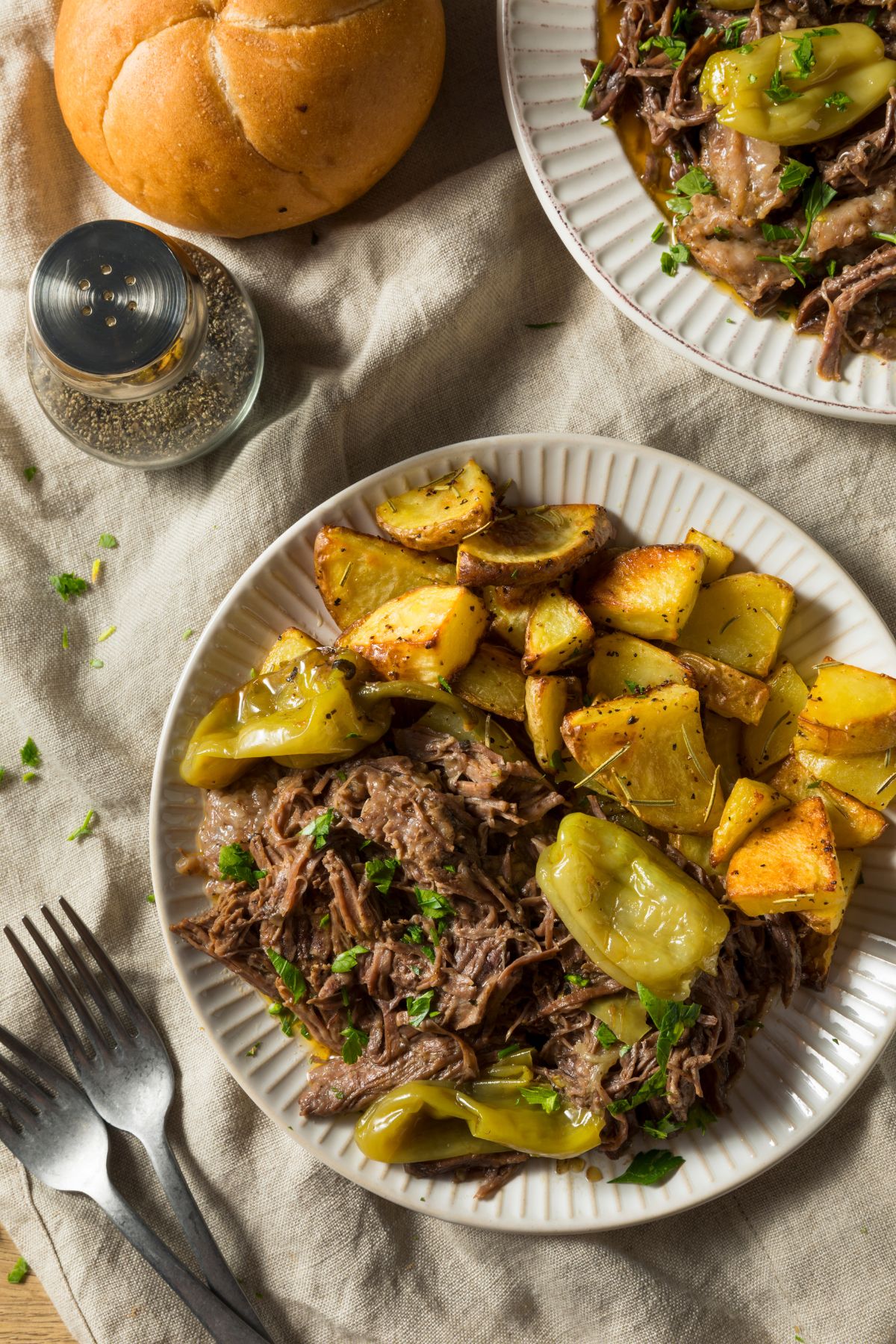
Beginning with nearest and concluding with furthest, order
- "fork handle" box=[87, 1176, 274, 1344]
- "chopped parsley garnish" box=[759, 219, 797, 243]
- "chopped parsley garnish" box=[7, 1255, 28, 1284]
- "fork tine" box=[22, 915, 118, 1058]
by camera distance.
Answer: "chopped parsley garnish" box=[759, 219, 797, 243], "fork handle" box=[87, 1176, 274, 1344], "fork tine" box=[22, 915, 118, 1058], "chopped parsley garnish" box=[7, 1255, 28, 1284]

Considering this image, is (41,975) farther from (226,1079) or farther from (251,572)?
(251,572)

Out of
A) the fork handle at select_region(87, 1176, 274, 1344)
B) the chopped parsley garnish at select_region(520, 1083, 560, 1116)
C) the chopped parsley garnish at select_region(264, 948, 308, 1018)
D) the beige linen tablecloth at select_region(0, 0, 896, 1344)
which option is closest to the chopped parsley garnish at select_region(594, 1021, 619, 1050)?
the chopped parsley garnish at select_region(520, 1083, 560, 1116)

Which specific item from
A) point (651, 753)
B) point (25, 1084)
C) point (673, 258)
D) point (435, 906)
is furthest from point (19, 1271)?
point (673, 258)

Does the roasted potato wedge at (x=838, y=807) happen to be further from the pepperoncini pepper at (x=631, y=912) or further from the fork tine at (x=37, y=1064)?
the fork tine at (x=37, y=1064)

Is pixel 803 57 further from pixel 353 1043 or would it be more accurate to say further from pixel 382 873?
pixel 353 1043

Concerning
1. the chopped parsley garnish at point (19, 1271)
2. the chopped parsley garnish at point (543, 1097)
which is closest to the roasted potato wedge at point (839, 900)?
the chopped parsley garnish at point (543, 1097)

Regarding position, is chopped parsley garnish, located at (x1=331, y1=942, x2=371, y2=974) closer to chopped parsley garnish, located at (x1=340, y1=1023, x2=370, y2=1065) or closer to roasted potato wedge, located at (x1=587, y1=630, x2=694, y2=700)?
chopped parsley garnish, located at (x1=340, y1=1023, x2=370, y2=1065)
